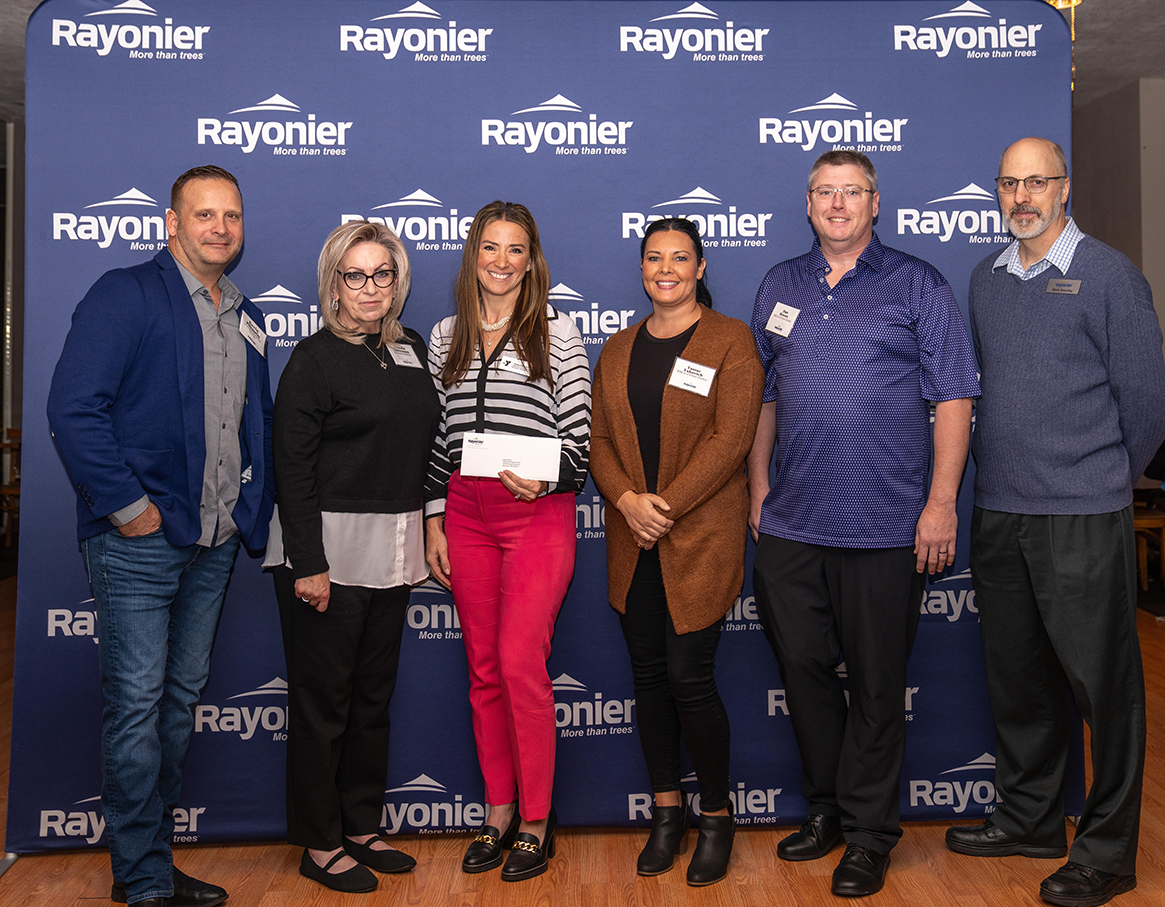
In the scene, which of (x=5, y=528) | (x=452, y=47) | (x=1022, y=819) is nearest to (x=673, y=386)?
(x=452, y=47)

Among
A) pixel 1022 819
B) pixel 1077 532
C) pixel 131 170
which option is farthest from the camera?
pixel 131 170

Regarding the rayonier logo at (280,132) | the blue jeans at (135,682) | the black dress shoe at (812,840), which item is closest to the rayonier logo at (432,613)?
the blue jeans at (135,682)

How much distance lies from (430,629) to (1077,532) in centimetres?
198

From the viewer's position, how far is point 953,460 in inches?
87.7

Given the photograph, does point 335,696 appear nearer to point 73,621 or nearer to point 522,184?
point 73,621

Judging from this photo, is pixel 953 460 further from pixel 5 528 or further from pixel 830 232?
pixel 5 528

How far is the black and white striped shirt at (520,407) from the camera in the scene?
2.28 m

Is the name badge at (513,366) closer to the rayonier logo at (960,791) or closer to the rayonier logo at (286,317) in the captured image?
the rayonier logo at (286,317)

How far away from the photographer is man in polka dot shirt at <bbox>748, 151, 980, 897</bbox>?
7.35ft

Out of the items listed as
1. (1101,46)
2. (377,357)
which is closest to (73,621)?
(377,357)

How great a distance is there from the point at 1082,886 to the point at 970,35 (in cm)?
264

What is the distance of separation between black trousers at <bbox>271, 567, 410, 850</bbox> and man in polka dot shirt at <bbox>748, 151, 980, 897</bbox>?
44.9 inches

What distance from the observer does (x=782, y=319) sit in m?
2.38

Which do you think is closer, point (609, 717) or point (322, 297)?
point (322, 297)
